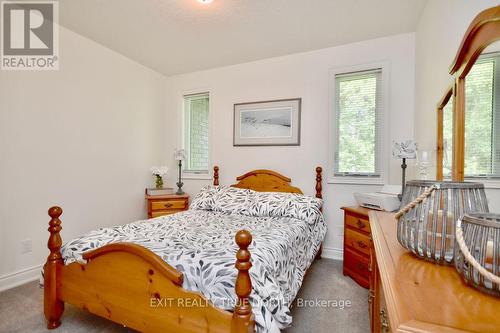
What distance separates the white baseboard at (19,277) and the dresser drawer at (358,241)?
3.03 m

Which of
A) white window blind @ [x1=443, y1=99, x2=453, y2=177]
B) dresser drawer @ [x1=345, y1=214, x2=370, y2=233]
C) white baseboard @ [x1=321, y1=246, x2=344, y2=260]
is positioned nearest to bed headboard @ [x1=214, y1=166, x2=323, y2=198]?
dresser drawer @ [x1=345, y1=214, x2=370, y2=233]

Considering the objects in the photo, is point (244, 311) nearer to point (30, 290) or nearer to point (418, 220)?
point (418, 220)

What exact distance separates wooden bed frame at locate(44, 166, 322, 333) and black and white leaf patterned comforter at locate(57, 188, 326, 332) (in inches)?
2.6

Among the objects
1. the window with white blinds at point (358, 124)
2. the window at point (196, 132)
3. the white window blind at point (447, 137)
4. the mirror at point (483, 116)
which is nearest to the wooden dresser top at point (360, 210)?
the window with white blinds at point (358, 124)

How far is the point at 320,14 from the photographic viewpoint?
2.37 meters

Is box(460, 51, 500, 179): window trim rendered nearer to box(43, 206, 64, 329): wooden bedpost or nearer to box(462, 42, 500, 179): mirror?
box(462, 42, 500, 179): mirror

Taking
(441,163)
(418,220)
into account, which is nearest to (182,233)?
(418,220)

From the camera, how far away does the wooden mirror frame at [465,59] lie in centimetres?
87

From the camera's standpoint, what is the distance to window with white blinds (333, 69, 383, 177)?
2840 mm

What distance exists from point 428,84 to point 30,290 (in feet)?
12.5

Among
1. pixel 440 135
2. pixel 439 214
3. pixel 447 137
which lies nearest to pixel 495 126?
pixel 439 214

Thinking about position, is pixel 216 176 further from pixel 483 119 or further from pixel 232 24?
pixel 483 119

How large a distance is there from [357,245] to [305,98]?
70.2 inches

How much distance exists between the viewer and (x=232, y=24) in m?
2.56
